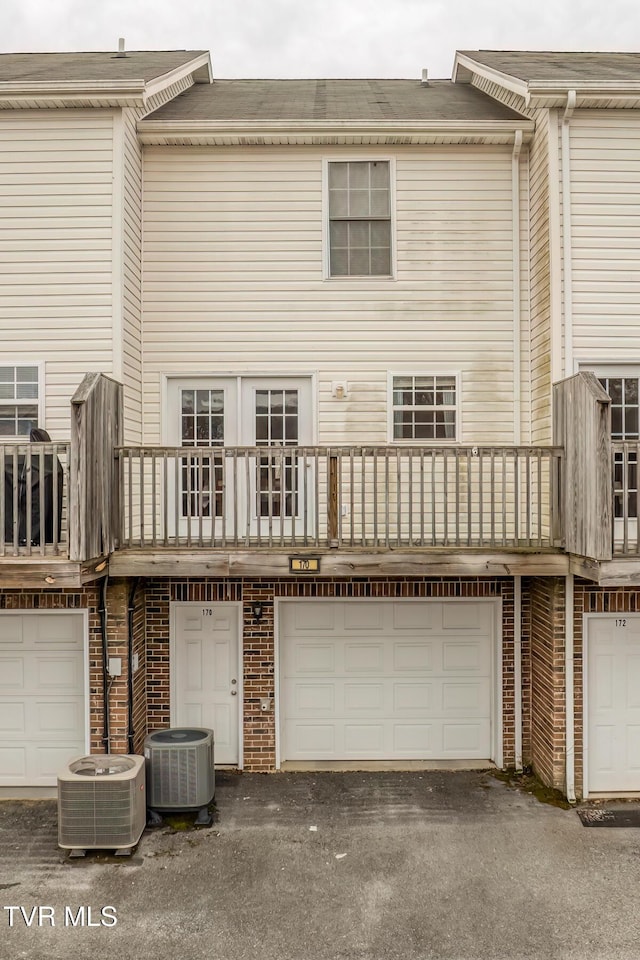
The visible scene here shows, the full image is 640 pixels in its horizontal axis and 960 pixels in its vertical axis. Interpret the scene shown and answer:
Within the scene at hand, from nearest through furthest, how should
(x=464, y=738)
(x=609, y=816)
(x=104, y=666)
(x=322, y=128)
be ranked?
(x=609, y=816) → (x=104, y=666) → (x=322, y=128) → (x=464, y=738)

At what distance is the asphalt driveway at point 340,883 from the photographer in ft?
15.4

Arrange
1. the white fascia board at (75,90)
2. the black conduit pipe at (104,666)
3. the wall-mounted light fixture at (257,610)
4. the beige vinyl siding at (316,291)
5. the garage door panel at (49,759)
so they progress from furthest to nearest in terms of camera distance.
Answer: the beige vinyl siding at (316,291)
the wall-mounted light fixture at (257,610)
the garage door panel at (49,759)
the black conduit pipe at (104,666)
the white fascia board at (75,90)

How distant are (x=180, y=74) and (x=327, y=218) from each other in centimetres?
296

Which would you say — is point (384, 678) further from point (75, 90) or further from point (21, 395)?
point (75, 90)

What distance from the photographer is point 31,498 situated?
592 cm

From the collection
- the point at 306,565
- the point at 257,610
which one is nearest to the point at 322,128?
the point at 306,565

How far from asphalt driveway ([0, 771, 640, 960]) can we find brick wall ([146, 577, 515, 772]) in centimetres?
74

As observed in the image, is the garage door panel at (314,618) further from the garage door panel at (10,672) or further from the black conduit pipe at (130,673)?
the garage door panel at (10,672)

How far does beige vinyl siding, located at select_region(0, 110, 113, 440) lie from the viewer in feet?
22.8

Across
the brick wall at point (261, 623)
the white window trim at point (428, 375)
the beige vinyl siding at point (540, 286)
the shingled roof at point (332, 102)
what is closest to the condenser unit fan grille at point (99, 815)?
the brick wall at point (261, 623)

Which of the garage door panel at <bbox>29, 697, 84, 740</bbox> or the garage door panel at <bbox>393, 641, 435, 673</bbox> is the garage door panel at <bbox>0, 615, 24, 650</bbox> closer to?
the garage door panel at <bbox>29, 697, 84, 740</bbox>

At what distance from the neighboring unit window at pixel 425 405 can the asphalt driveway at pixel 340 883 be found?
13.6 feet

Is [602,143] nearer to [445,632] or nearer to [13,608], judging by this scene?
[445,632]

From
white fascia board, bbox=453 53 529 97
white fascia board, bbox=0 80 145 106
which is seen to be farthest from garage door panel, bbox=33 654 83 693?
white fascia board, bbox=453 53 529 97
